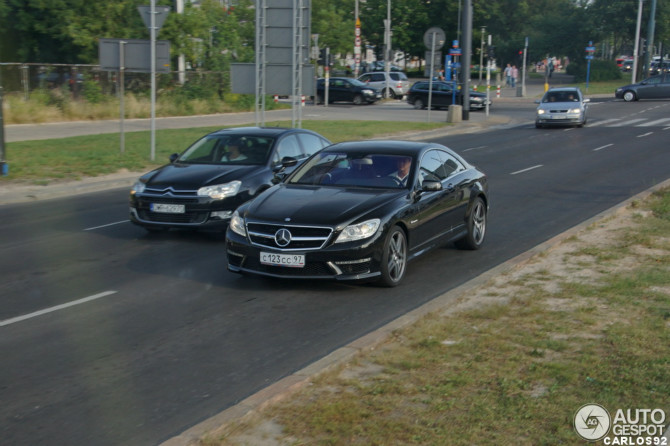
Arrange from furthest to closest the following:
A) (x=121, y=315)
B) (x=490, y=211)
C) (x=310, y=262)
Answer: (x=490, y=211) < (x=310, y=262) < (x=121, y=315)

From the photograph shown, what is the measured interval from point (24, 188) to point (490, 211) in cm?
913

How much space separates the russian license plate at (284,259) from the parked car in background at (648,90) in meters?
51.0

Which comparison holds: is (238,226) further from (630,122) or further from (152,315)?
(630,122)

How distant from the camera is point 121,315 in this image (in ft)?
25.6

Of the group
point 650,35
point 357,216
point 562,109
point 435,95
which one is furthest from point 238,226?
point 650,35

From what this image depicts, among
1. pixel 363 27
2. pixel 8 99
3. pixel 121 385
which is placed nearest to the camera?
pixel 121 385

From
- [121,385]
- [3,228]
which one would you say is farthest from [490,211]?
[121,385]

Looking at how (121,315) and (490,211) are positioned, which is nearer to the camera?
(121,315)

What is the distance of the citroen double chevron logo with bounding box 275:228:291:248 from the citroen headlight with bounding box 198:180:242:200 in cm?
300

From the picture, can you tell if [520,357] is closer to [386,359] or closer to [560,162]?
[386,359]

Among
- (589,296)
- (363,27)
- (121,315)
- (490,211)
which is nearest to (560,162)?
(490,211)

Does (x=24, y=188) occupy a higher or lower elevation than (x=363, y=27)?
lower

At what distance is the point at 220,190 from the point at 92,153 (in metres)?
11.2

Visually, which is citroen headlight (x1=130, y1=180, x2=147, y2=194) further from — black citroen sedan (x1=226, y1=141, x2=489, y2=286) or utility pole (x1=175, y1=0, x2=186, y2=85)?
utility pole (x1=175, y1=0, x2=186, y2=85)
